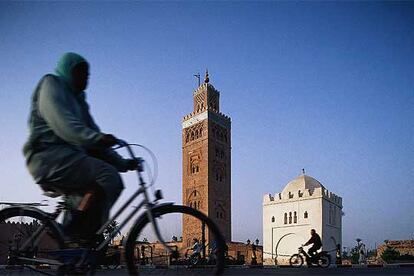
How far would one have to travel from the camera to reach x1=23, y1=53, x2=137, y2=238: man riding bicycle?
7.56 ft

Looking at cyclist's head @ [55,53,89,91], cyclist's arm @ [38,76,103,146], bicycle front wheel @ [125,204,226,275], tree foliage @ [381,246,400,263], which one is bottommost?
tree foliage @ [381,246,400,263]

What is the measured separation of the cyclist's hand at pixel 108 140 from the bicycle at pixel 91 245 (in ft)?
0.27

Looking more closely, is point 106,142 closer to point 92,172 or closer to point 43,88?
point 92,172

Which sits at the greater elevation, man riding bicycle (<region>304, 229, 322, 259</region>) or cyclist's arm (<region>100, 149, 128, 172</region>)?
cyclist's arm (<region>100, 149, 128, 172</region>)

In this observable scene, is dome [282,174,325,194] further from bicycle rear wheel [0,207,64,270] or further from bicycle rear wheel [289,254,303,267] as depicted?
bicycle rear wheel [0,207,64,270]

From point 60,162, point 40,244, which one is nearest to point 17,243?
point 40,244

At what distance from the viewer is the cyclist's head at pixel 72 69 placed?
2545 millimetres

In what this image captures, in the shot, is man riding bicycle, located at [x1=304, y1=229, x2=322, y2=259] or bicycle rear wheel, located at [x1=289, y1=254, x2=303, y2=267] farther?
bicycle rear wheel, located at [x1=289, y1=254, x2=303, y2=267]

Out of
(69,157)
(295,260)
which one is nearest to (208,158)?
(295,260)

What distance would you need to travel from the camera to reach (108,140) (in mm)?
2273

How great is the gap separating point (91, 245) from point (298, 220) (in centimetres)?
3705

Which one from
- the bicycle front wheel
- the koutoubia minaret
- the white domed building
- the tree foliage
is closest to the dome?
the white domed building

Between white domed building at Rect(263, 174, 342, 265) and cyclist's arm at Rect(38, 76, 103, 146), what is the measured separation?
118 feet

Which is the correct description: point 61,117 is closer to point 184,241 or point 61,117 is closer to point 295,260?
point 184,241
